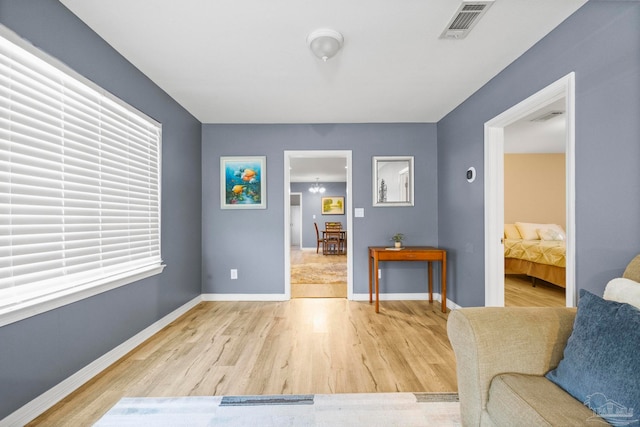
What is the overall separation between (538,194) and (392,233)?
3.97 m

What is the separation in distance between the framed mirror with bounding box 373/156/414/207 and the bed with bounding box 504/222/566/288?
216 cm

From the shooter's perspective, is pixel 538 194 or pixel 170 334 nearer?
pixel 170 334

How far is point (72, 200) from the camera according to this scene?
5.84ft

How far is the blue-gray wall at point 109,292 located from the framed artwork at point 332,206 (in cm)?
641

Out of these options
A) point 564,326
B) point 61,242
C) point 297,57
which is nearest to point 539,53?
point 297,57

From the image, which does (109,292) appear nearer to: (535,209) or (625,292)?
(625,292)

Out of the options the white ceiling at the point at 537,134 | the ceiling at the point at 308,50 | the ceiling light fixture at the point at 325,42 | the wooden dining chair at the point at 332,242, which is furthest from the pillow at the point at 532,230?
the ceiling light fixture at the point at 325,42

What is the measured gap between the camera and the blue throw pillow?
0.84 metres

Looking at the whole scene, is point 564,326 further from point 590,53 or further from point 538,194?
point 538,194

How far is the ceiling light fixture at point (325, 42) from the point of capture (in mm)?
1919

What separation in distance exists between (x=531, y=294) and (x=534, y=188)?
2812mm

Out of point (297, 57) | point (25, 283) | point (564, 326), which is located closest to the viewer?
point (564, 326)

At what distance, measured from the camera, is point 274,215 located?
3781 mm

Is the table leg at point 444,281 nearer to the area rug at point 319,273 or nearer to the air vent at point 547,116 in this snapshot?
the area rug at point 319,273
